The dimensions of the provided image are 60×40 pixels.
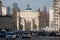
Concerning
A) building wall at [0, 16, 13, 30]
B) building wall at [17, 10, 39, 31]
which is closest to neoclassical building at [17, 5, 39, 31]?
building wall at [17, 10, 39, 31]

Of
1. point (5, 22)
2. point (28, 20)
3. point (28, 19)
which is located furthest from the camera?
point (28, 20)

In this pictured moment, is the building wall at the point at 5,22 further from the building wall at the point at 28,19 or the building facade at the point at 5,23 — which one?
the building wall at the point at 28,19

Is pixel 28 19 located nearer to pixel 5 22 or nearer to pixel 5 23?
pixel 5 23

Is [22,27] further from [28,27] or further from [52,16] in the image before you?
[52,16]

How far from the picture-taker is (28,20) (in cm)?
13012

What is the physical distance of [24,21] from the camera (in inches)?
5079

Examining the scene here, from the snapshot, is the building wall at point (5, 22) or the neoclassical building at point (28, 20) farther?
the neoclassical building at point (28, 20)

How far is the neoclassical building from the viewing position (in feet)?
403

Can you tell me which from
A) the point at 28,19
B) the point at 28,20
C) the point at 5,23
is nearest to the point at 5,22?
the point at 5,23

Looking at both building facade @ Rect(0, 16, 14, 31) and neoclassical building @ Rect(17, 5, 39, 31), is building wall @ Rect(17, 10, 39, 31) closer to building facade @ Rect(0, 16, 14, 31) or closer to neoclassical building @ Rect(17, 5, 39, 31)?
neoclassical building @ Rect(17, 5, 39, 31)

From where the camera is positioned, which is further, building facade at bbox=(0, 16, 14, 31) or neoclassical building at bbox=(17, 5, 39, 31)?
neoclassical building at bbox=(17, 5, 39, 31)

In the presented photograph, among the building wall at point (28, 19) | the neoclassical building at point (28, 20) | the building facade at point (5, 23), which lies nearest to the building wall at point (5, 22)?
the building facade at point (5, 23)

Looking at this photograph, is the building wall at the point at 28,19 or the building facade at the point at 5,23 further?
the building wall at the point at 28,19

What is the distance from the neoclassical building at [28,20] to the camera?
12269 cm
